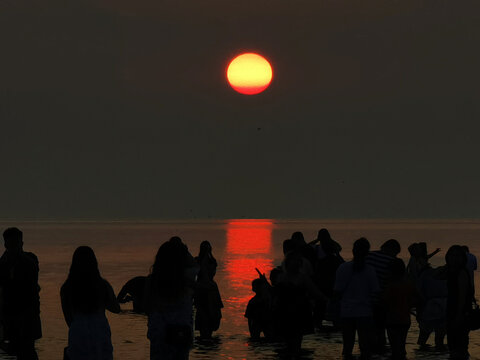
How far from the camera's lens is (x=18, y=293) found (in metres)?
11.5

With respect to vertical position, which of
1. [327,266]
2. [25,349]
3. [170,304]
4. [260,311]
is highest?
[327,266]

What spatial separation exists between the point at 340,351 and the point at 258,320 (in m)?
1.91

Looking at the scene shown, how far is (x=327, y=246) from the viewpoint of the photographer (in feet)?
52.4

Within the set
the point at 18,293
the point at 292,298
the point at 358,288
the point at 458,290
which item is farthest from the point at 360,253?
the point at 18,293

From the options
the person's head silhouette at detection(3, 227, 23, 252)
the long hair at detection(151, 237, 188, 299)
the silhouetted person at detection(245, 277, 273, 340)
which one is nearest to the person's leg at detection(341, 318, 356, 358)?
the silhouetted person at detection(245, 277, 273, 340)

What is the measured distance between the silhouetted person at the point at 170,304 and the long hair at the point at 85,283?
50cm

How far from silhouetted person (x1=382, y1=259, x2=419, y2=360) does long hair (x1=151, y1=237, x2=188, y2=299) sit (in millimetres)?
4557

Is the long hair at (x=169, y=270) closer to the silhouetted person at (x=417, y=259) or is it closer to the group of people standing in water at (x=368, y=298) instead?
the group of people standing in water at (x=368, y=298)

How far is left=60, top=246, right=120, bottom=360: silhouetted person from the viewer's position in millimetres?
8250

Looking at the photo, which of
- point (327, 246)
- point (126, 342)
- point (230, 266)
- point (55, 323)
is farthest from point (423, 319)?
point (230, 266)

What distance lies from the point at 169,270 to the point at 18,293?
3.74 meters

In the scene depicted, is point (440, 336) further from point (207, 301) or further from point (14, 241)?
point (14, 241)

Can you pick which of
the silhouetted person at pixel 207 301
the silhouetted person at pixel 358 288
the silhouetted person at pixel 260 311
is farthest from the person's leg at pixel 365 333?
the silhouetted person at pixel 207 301

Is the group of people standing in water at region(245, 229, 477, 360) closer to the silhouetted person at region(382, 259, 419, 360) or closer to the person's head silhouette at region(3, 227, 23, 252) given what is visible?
the silhouetted person at region(382, 259, 419, 360)
